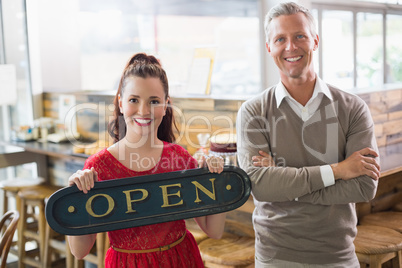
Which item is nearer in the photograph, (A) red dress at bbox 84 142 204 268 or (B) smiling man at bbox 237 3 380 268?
(A) red dress at bbox 84 142 204 268

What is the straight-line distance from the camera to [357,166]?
1.73 m

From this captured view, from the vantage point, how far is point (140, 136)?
158cm

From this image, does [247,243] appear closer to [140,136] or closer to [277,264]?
[277,264]

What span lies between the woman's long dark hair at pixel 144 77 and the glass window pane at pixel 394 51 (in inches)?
167

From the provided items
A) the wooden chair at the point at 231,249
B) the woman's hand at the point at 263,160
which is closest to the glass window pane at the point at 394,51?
the wooden chair at the point at 231,249

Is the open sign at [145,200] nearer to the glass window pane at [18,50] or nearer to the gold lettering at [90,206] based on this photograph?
the gold lettering at [90,206]

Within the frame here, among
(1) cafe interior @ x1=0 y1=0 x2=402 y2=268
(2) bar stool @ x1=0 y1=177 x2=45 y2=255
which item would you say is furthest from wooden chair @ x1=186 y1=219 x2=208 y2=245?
(2) bar stool @ x1=0 y1=177 x2=45 y2=255

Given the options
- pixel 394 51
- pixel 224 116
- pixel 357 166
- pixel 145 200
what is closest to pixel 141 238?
pixel 145 200

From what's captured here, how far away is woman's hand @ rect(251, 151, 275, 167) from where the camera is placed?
71.9 inches

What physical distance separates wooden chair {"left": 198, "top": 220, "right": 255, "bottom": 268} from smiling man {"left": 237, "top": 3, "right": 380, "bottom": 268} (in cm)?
61

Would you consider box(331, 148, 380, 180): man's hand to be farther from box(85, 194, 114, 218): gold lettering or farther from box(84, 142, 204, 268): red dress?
box(85, 194, 114, 218): gold lettering

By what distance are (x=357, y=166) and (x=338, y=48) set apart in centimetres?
529

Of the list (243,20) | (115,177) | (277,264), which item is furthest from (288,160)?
(243,20)

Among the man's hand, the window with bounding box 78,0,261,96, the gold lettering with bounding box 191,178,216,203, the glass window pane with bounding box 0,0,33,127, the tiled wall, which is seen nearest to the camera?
the gold lettering with bounding box 191,178,216,203
